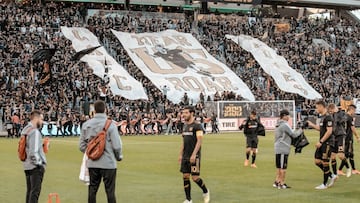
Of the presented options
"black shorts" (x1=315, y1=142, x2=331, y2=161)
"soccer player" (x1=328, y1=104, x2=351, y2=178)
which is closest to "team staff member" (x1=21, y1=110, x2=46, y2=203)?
"black shorts" (x1=315, y1=142, x2=331, y2=161)

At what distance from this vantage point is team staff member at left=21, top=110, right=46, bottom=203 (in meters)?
10.8

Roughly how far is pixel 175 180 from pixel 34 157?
23.6ft

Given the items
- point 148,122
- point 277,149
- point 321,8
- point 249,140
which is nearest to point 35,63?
point 148,122

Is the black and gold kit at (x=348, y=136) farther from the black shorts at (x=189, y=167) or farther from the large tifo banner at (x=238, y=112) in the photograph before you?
the large tifo banner at (x=238, y=112)

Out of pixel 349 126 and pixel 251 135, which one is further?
pixel 251 135

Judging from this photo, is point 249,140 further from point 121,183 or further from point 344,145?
point 121,183

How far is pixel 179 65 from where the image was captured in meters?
55.4

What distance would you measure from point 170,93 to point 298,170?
3008 cm

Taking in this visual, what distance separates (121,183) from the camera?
55.3 ft

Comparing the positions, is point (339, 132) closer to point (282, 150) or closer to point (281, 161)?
point (282, 150)

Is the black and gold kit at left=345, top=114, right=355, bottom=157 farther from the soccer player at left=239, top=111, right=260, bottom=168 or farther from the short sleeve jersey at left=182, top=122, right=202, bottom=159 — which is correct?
the short sleeve jersey at left=182, top=122, right=202, bottom=159

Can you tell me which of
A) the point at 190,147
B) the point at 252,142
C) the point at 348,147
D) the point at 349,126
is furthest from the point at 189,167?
the point at 252,142

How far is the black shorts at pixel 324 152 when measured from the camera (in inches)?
625

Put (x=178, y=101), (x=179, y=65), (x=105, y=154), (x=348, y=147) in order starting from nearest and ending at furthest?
(x=105, y=154), (x=348, y=147), (x=178, y=101), (x=179, y=65)
